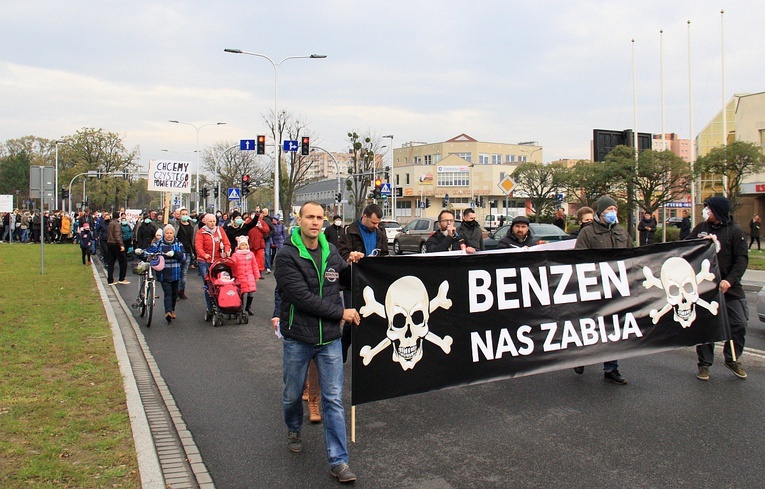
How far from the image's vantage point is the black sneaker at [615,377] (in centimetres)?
693

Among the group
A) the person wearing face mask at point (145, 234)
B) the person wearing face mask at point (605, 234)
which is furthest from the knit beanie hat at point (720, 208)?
the person wearing face mask at point (145, 234)

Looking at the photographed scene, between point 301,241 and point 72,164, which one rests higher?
point 72,164

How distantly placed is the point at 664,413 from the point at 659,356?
2572 mm

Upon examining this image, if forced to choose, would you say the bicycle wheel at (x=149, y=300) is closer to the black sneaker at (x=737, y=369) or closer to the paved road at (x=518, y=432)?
the paved road at (x=518, y=432)

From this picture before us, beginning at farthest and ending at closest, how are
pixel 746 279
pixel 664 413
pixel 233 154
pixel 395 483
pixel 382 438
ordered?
pixel 233 154
pixel 746 279
pixel 664 413
pixel 382 438
pixel 395 483

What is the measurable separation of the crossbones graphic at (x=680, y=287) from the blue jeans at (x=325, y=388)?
3.76 m

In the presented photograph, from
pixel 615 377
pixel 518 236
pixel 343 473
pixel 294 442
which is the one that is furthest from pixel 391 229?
pixel 343 473

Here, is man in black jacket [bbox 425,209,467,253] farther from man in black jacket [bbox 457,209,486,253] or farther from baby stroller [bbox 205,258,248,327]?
baby stroller [bbox 205,258,248,327]

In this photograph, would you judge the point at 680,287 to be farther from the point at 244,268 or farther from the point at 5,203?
the point at 5,203

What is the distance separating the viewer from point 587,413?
19.6ft

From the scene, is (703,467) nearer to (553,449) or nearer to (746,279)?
(553,449)

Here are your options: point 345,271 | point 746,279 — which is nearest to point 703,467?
point 345,271

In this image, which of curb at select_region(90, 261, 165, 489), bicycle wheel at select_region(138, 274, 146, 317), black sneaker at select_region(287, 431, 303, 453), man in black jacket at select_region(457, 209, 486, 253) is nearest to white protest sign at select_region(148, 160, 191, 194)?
bicycle wheel at select_region(138, 274, 146, 317)

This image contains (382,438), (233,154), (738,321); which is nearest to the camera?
(382,438)
